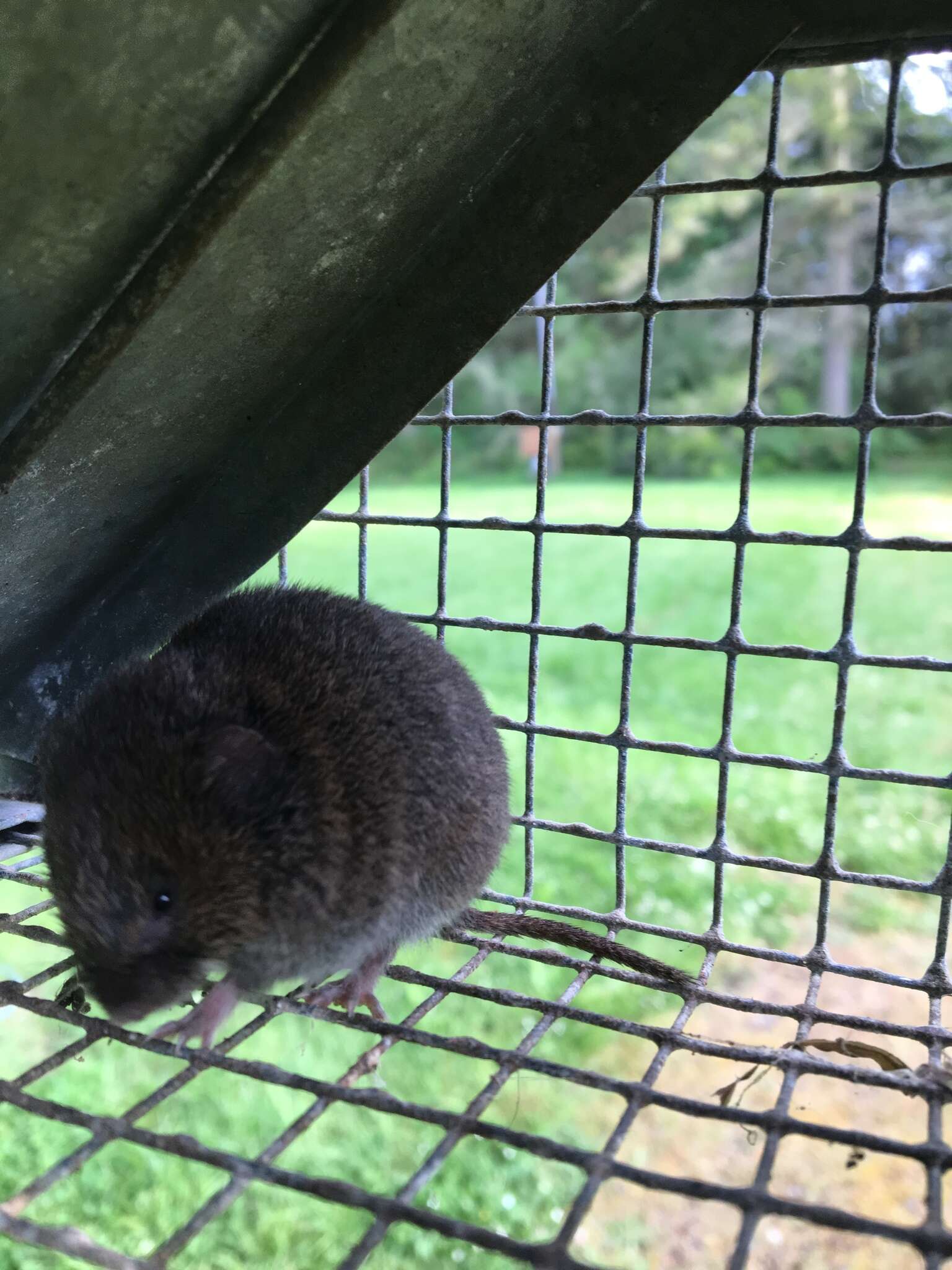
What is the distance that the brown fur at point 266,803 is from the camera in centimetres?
182

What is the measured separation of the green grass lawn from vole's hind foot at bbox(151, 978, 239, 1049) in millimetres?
357

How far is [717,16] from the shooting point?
190 cm

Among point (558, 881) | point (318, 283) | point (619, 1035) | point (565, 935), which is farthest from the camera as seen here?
point (558, 881)

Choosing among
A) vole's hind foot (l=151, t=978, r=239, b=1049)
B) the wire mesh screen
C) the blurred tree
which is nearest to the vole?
vole's hind foot (l=151, t=978, r=239, b=1049)

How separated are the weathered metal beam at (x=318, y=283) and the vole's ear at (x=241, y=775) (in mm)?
687

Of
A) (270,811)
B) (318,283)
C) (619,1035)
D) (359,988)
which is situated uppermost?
(318,283)

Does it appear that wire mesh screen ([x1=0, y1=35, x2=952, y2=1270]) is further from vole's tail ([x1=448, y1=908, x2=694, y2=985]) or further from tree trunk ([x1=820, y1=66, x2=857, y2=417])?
tree trunk ([x1=820, y1=66, x2=857, y2=417])

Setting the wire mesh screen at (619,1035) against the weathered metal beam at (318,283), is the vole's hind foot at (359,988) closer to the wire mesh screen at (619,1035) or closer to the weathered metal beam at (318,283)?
the wire mesh screen at (619,1035)

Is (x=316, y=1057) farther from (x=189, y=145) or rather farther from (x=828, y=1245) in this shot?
(x=189, y=145)

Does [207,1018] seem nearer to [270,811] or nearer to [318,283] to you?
[270,811]

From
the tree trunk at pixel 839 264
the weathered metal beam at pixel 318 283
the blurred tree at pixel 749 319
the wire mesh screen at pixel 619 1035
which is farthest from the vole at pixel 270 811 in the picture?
the tree trunk at pixel 839 264

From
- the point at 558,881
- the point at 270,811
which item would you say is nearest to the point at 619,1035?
the point at 558,881

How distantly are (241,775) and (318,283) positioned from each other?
1.04m

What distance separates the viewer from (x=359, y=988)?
2.15 meters
